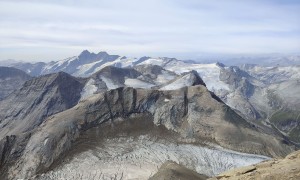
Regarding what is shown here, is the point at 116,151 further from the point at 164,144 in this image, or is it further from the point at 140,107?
the point at 140,107

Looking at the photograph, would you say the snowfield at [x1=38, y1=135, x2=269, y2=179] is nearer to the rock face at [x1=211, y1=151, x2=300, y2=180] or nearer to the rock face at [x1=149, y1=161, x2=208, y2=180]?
the rock face at [x1=149, y1=161, x2=208, y2=180]

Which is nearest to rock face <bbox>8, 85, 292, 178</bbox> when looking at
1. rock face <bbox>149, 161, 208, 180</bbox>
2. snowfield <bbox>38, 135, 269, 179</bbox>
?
snowfield <bbox>38, 135, 269, 179</bbox>

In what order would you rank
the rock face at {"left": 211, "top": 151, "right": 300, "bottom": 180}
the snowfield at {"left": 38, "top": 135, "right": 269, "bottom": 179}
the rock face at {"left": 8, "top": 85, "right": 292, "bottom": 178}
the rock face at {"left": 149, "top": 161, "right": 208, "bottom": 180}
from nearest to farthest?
the rock face at {"left": 211, "top": 151, "right": 300, "bottom": 180} < the rock face at {"left": 149, "top": 161, "right": 208, "bottom": 180} < the snowfield at {"left": 38, "top": 135, "right": 269, "bottom": 179} < the rock face at {"left": 8, "top": 85, "right": 292, "bottom": 178}

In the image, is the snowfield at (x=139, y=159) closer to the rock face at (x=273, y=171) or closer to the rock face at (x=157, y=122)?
the rock face at (x=157, y=122)

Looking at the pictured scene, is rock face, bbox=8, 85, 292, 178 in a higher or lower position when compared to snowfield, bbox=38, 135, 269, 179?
higher

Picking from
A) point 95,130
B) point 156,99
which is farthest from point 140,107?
point 95,130

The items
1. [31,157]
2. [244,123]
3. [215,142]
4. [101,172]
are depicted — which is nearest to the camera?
[101,172]

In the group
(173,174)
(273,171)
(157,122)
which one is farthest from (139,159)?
(273,171)
